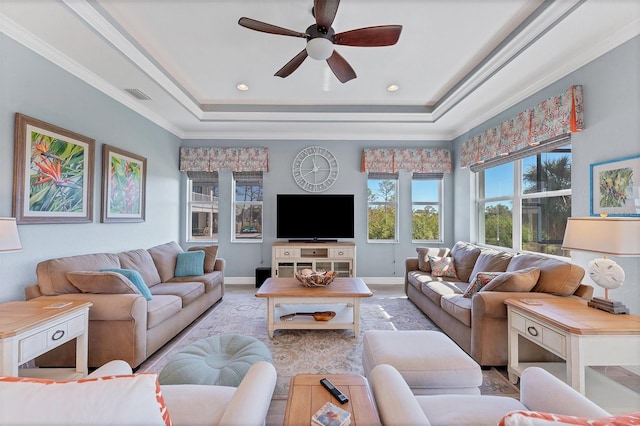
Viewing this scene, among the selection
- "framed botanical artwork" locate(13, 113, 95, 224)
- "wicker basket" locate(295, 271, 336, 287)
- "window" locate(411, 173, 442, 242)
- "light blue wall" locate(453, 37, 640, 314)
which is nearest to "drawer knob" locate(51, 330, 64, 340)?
"framed botanical artwork" locate(13, 113, 95, 224)

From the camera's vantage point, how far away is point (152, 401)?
0.68 metres

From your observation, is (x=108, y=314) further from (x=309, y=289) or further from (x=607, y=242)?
(x=607, y=242)

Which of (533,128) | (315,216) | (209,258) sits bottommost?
(209,258)

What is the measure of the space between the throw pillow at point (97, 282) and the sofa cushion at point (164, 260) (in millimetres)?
1356

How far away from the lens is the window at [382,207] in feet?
17.3

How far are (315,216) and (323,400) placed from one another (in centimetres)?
385

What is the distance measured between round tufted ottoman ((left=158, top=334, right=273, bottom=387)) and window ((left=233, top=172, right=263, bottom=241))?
126 inches

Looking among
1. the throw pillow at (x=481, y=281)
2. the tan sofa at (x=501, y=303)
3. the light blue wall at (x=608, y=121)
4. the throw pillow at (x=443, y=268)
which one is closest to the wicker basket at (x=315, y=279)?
the tan sofa at (x=501, y=303)

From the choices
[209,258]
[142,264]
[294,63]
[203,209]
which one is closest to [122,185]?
[142,264]

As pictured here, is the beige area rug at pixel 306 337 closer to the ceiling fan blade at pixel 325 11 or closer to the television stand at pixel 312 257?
the television stand at pixel 312 257

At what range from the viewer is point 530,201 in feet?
11.3

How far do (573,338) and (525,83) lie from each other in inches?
110

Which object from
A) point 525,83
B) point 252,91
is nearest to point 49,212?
point 252,91

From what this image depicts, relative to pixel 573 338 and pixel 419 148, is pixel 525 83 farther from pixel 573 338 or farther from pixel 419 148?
pixel 573 338
